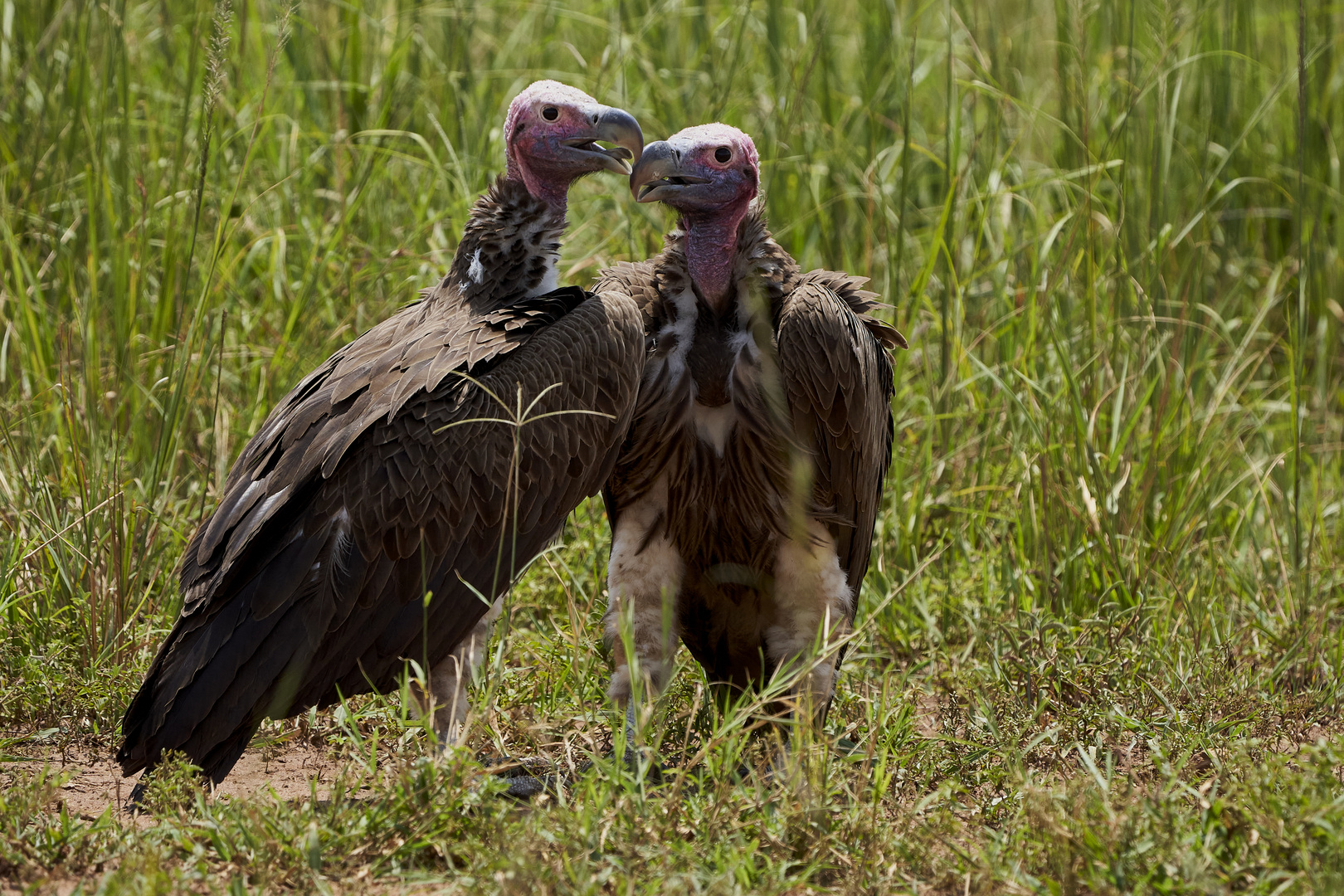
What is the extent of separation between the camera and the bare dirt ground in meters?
3.04

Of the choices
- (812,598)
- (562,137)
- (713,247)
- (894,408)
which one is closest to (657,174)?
(713,247)

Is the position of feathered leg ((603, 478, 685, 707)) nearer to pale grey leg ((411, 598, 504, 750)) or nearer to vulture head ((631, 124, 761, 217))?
pale grey leg ((411, 598, 504, 750))

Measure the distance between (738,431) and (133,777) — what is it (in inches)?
64.6

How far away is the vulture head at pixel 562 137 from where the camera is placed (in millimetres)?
3461

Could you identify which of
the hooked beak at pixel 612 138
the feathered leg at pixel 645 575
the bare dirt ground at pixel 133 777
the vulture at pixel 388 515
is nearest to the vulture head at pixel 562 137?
the hooked beak at pixel 612 138

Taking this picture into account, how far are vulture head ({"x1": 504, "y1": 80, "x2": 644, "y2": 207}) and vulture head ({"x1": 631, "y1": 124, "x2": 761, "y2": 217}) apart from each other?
0.56ft

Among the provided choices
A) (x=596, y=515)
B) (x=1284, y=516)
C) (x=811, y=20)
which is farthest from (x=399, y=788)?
(x=811, y=20)

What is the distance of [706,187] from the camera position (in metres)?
3.30

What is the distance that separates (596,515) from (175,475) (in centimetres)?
131

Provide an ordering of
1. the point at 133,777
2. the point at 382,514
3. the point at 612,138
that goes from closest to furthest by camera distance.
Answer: the point at 382,514
the point at 133,777
the point at 612,138

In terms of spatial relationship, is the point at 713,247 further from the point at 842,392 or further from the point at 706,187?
the point at 842,392

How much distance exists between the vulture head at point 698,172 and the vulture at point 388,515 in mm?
275

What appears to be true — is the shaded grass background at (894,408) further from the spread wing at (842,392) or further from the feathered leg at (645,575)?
the spread wing at (842,392)

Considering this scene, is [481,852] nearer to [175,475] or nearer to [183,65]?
[175,475]
